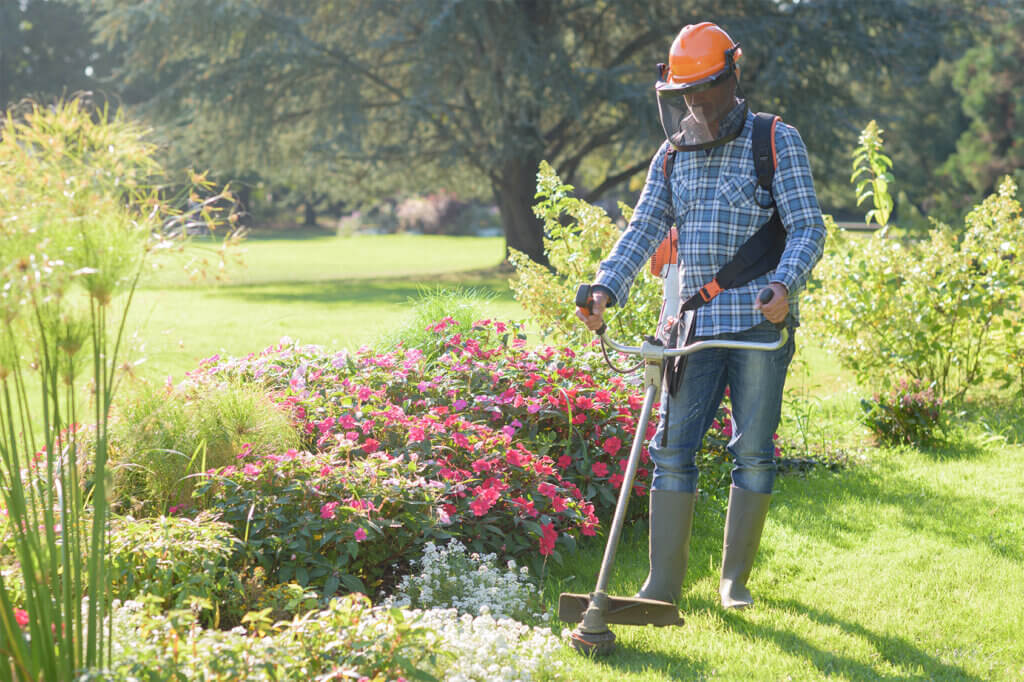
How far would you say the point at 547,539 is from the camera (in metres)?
3.73

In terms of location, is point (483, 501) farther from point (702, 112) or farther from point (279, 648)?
point (702, 112)

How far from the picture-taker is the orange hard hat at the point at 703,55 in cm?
313

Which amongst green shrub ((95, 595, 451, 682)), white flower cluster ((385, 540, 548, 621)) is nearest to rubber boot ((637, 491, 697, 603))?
white flower cluster ((385, 540, 548, 621))

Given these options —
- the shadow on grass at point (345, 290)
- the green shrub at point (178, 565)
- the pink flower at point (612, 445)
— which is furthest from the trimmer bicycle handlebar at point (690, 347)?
the shadow on grass at point (345, 290)

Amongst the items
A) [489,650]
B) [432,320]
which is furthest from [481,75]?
[489,650]

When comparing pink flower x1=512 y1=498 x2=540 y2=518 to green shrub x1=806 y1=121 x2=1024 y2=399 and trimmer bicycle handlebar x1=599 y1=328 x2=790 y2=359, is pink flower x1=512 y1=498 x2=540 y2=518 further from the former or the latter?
green shrub x1=806 y1=121 x2=1024 y2=399

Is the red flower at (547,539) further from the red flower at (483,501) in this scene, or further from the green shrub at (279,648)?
the green shrub at (279,648)

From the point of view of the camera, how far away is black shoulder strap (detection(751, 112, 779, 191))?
322 cm

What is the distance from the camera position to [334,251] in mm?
34438

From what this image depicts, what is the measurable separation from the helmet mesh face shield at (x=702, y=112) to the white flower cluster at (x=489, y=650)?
65.0 inches

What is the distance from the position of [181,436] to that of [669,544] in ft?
6.52

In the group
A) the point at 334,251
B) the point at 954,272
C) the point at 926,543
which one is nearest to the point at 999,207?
the point at 954,272

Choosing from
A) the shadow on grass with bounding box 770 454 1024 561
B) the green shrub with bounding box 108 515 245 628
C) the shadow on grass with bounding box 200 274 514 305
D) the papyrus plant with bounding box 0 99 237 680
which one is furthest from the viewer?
the shadow on grass with bounding box 200 274 514 305

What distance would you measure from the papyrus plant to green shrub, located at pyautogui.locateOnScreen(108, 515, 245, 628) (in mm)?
590
